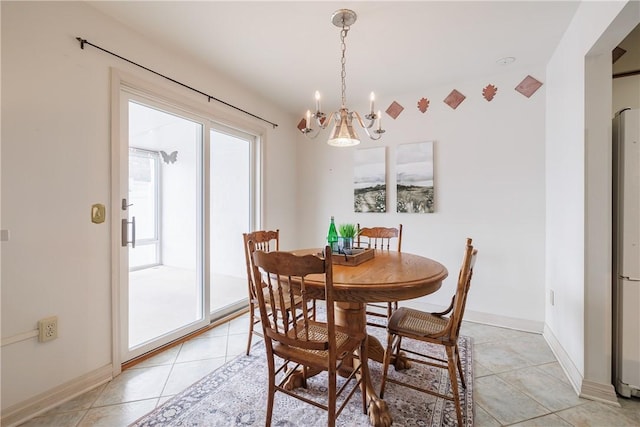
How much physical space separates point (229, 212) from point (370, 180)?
175 cm

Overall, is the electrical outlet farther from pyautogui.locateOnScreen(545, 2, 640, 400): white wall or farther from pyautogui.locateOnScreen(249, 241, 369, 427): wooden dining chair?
pyautogui.locateOnScreen(545, 2, 640, 400): white wall

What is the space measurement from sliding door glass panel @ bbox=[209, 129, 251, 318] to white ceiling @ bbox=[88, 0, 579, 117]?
741mm

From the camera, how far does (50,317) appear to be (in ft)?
5.44

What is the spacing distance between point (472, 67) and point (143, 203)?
11.2 ft

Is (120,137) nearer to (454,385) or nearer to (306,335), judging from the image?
(306,335)

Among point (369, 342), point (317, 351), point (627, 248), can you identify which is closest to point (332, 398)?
point (317, 351)

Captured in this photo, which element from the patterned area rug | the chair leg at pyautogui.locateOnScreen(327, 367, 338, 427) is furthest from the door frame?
the chair leg at pyautogui.locateOnScreen(327, 367, 338, 427)

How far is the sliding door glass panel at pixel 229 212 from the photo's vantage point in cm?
306

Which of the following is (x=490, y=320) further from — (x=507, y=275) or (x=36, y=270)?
(x=36, y=270)

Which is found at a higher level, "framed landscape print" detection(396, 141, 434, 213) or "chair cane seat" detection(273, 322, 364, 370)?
"framed landscape print" detection(396, 141, 434, 213)

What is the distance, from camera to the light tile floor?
1.55 m

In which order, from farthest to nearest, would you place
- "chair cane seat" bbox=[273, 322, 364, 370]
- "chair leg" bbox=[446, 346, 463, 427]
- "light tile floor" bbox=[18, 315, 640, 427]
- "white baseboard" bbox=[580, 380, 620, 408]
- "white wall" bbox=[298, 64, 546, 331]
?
"white wall" bbox=[298, 64, 546, 331] → "white baseboard" bbox=[580, 380, 620, 408] → "light tile floor" bbox=[18, 315, 640, 427] → "chair leg" bbox=[446, 346, 463, 427] → "chair cane seat" bbox=[273, 322, 364, 370]

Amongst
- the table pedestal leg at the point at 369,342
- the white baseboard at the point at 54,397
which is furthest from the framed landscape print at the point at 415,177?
the white baseboard at the point at 54,397

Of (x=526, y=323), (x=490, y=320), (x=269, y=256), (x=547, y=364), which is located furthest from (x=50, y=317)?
(x=526, y=323)
